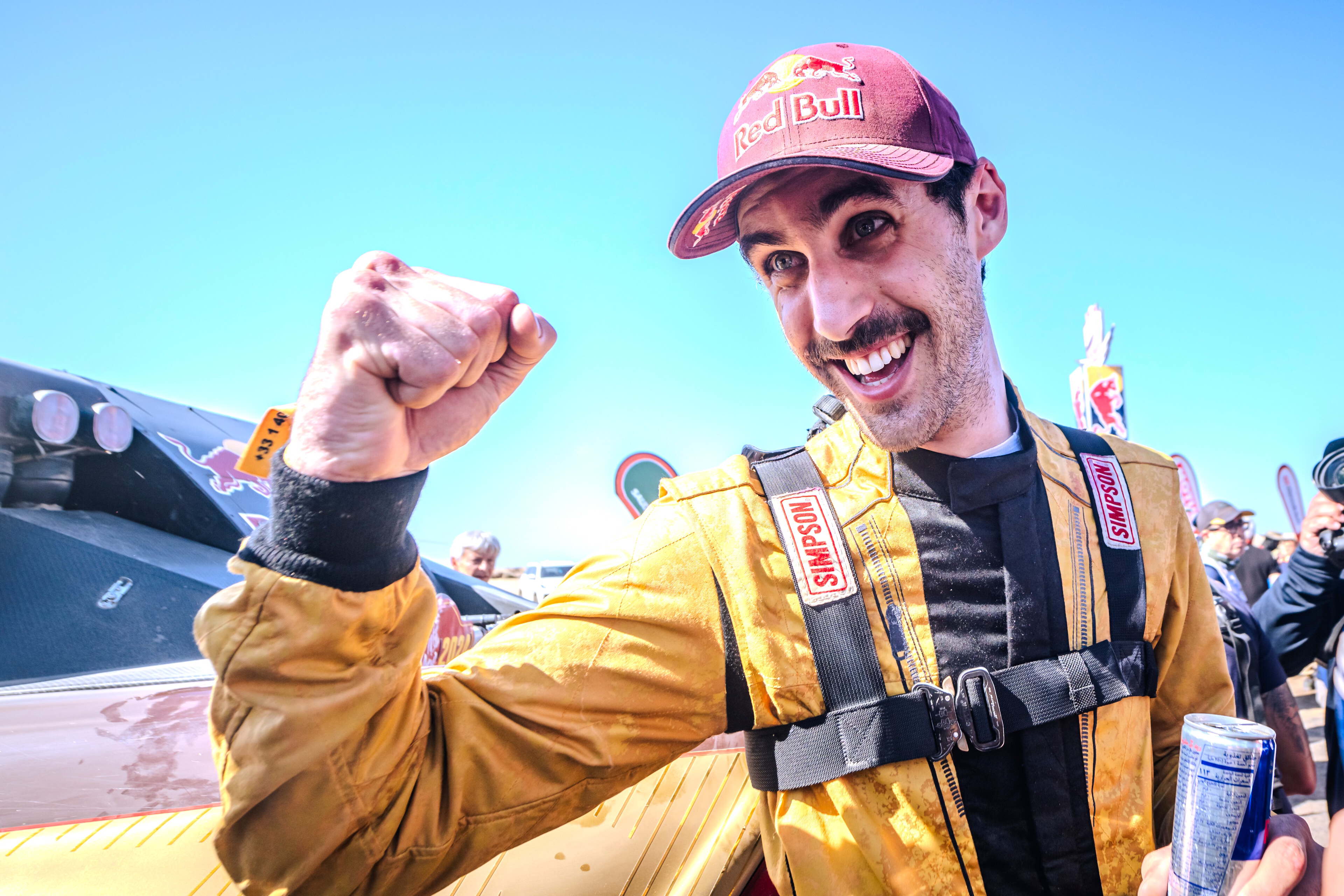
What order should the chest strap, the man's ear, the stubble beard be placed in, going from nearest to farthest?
the chest strap, the stubble beard, the man's ear

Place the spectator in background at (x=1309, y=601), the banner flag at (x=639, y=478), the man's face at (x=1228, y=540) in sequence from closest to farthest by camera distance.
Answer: the spectator in background at (x=1309, y=601) < the man's face at (x=1228, y=540) < the banner flag at (x=639, y=478)

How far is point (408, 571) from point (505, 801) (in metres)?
0.41

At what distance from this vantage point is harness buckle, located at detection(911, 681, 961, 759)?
131cm

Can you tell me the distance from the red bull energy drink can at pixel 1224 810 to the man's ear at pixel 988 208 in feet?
3.49

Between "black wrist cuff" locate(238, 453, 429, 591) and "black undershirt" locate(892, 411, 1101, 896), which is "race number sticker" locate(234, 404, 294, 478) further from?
"black undershirt" locate(892, 411, 1101, 896)

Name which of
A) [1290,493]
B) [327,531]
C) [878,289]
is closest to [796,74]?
[878,289]

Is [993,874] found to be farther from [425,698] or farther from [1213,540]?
[1213,540]

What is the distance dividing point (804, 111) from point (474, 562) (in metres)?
5.65

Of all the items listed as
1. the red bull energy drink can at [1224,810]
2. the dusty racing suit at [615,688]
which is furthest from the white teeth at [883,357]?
the red bull energy drink can at [1224,810]

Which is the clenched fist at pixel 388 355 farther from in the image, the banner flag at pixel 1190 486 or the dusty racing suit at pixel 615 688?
the banner flag at pixel 1190 486

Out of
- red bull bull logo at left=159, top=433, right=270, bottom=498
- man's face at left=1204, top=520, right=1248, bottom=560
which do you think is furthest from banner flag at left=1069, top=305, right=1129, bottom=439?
red bull bull logo at left=159, top=433, right=270, bottom=498

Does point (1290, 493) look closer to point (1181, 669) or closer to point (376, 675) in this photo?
point (1181, 669)

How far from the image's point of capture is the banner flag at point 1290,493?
8.96 meters

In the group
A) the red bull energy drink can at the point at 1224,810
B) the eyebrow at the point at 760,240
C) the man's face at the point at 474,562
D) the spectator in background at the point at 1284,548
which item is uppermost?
the eyebrow at the point at 760,240
